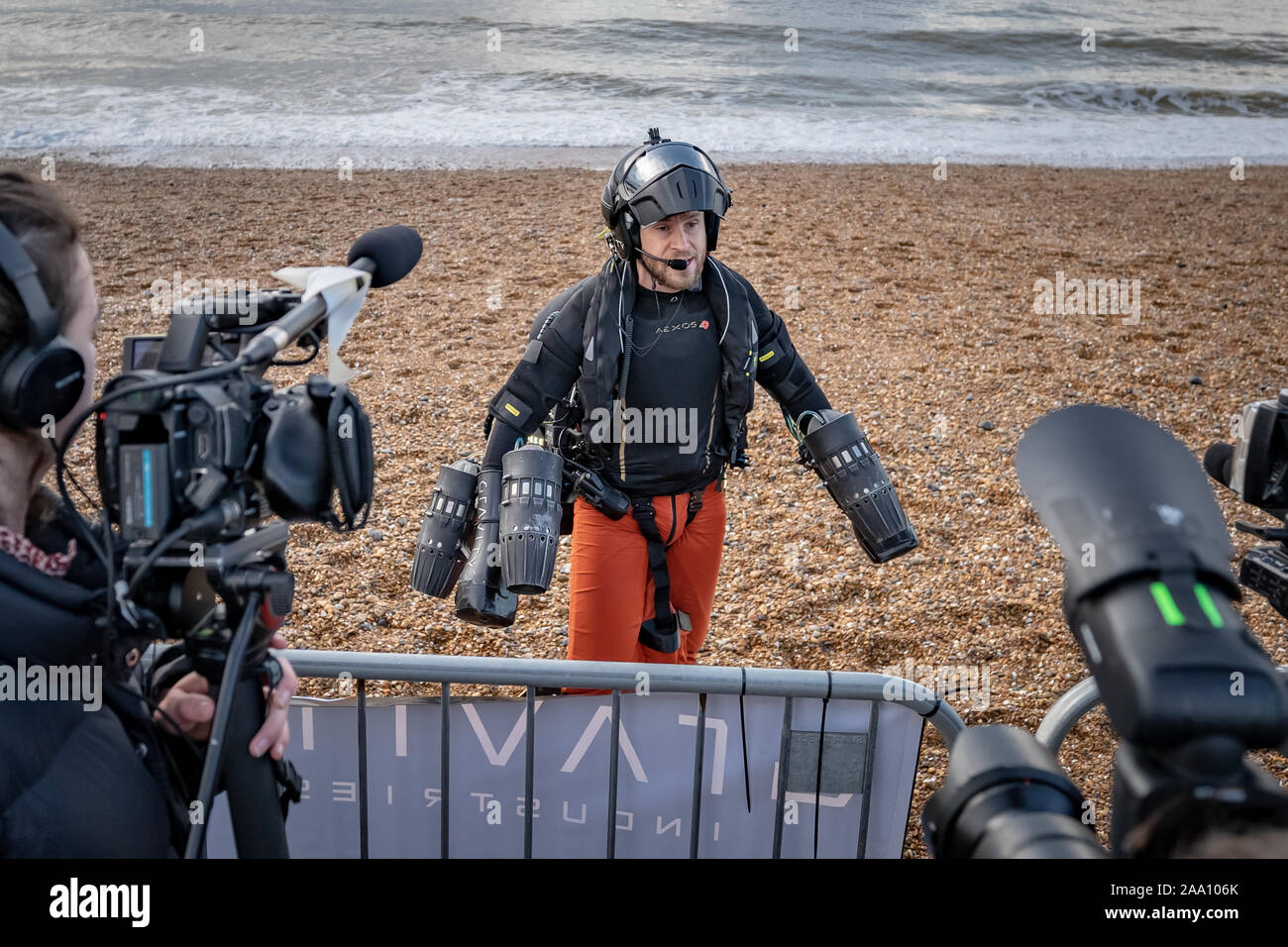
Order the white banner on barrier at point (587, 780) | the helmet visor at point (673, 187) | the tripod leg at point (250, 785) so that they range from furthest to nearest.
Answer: the helmet visor at point (673, 187) → the white banner on barrier at point (587, 780) → the tripod leg at point (250, 785)

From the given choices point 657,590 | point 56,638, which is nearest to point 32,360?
point 56,638

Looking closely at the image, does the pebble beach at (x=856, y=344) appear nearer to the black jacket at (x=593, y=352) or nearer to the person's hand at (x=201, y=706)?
the black jacket at (x=593, y=352)

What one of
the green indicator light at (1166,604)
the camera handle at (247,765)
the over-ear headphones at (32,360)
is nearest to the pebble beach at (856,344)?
the camera handle at (247,765)

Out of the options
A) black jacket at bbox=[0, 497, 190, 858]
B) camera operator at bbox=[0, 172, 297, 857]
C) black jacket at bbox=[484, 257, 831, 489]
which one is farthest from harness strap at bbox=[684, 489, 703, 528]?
black jacket at bbox=[0, 497, 190, 858]

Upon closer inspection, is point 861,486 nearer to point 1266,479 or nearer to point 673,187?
point 673,187

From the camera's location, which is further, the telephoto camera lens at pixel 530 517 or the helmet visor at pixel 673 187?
the helmet visor at pixel 673 187

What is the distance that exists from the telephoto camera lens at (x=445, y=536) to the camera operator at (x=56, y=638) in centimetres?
195

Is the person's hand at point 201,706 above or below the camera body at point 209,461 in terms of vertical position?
below

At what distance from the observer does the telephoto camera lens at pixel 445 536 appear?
413 centimetres

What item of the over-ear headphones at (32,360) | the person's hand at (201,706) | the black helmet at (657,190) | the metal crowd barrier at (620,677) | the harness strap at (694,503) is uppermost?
the black helmet at (657,190)

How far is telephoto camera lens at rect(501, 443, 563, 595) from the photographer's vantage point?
3820 millimetres

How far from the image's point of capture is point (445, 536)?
163 inches
